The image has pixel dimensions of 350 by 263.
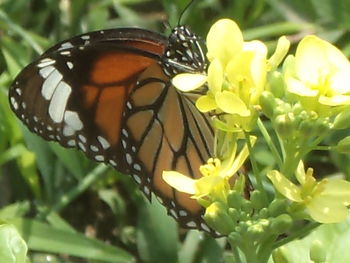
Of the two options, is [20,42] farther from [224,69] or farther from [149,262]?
[224,69]

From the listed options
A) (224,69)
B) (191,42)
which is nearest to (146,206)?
(191,42)

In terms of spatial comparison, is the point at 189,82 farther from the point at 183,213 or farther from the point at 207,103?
the point at 183,213

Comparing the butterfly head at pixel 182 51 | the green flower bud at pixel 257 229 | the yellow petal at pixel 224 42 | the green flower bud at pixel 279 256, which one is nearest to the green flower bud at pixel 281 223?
the green flower bud at pixel 257 229

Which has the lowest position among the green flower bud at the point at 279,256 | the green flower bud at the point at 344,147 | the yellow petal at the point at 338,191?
the green flower bud at the point at 279,256

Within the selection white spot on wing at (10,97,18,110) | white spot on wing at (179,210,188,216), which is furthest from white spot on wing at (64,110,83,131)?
white spot on wing at (179,210,188,216)

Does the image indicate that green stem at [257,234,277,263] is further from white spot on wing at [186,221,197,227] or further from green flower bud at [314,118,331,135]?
white spot on wing at [186,221,197,227]

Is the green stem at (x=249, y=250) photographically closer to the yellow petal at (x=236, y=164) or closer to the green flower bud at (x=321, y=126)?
the yellow petal at (x=236, y=164)
